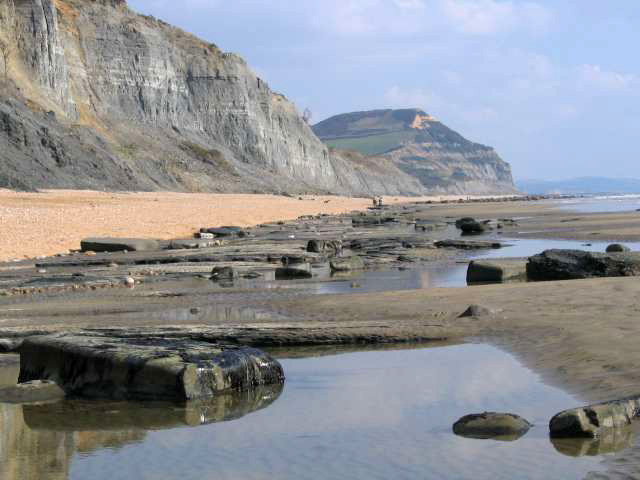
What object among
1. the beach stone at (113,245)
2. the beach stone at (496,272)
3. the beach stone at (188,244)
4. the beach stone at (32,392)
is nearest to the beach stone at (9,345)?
the beach stone at (32,392)

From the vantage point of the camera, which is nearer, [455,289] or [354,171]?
[455,289]

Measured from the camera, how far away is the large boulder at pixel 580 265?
1223 centimetres

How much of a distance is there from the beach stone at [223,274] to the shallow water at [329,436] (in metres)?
7.53

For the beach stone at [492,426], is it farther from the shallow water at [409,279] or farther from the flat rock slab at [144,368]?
the shallow water at [409,279]

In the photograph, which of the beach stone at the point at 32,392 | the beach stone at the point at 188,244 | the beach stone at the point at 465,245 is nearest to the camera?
the beach stone at the point at 32,392

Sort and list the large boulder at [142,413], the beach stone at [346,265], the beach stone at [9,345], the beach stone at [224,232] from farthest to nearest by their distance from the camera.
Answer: the beach stone at [224,232], the beach stone at [346,265], the beach stone at [9,345], the large boulder at [142,413]

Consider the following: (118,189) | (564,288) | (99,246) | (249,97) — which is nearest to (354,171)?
(249,97)

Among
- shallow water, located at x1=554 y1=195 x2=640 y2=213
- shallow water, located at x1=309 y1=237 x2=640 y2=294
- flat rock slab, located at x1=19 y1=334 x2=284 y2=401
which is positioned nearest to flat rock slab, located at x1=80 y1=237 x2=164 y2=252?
shallow water, located at x1=309 y1=237 x2=640 y2=294

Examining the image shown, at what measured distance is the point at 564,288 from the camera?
430 inches

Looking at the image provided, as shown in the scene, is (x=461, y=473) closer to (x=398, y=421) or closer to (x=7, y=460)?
(x=398, y=421)

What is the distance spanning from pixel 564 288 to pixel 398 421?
6.11m

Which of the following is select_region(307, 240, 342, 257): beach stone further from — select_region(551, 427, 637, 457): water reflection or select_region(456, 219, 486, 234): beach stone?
select_region(551, 427, 637, 457): water reflection

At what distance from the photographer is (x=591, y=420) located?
4852 mm

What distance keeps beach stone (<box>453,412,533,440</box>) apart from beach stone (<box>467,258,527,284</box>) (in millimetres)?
8005
